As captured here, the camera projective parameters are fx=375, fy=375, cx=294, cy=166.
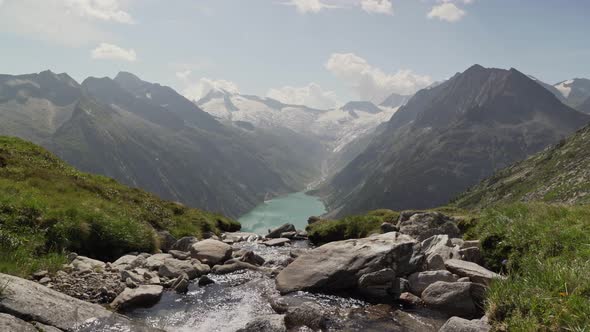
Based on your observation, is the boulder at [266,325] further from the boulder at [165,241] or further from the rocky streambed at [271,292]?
the boulder at [165,241]

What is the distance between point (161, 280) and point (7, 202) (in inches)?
346

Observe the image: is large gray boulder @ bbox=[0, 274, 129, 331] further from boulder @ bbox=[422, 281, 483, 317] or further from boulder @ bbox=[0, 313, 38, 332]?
boulder @ bbox=[422, 281, 483, 317]

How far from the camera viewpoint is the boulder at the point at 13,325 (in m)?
9.74

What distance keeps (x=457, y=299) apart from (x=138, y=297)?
44.6 feet

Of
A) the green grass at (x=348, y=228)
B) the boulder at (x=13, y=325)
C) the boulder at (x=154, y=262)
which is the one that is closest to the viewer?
the boulder at (x=13, y=325)

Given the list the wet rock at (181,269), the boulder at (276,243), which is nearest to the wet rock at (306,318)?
the wet rock at (181,269)

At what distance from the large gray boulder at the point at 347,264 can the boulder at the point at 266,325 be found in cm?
473

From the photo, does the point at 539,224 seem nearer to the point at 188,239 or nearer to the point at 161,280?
the point at 161,280

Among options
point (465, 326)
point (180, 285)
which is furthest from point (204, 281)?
point (465, 326)

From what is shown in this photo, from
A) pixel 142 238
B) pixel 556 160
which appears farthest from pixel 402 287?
pixel 556 160

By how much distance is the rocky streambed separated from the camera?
13016mm

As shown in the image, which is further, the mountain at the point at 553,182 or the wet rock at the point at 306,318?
the mountain at the point at 553,182

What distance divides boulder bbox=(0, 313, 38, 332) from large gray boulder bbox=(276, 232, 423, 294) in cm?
1105

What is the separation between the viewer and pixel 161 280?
19312 millimetres
